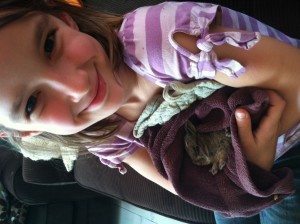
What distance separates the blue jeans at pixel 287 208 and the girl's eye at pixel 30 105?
50 centimetres

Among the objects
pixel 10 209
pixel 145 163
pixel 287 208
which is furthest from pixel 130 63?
pixel 10 209

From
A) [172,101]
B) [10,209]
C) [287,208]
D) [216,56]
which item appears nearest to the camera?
[216,56]

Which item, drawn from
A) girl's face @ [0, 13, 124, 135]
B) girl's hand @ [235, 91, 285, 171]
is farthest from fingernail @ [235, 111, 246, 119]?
girl's face @ [0, 13, 124, 135]

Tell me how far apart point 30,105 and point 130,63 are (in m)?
0.19

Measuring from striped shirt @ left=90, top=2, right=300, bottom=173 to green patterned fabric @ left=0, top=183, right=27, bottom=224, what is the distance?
0.93 metres

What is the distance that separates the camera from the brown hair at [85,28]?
28.9 inches

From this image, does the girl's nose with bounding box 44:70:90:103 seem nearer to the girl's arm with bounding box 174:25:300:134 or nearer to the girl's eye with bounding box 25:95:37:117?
the girl's eye with bounding box 25:95:37:117

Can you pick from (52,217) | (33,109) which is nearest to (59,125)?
(33,109)

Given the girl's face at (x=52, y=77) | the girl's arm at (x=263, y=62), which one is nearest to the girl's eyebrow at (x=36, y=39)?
the girl's face at (x=52, y=77)

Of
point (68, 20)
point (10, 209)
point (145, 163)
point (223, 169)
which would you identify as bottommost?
point (10, 209)

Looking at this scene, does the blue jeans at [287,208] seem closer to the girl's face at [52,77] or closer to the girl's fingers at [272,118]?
the girl's fingers at [272,118]

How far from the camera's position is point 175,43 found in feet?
2.21

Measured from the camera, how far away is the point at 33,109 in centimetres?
74

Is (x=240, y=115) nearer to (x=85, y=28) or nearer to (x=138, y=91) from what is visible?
(x=138, y=91)
